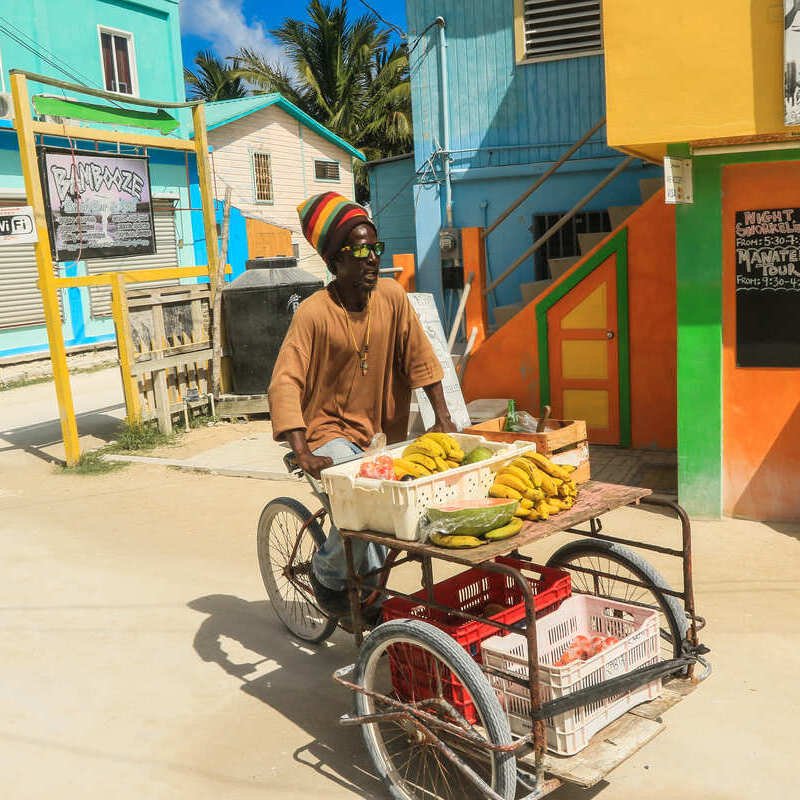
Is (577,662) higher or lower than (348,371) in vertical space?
lower

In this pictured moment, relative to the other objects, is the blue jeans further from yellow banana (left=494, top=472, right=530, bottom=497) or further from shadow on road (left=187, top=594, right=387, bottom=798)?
yellow banana (left=494, top=472, right=530, bottom=497)

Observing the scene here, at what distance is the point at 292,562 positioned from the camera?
513 centimetres

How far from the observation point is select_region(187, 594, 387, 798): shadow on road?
4047 mm

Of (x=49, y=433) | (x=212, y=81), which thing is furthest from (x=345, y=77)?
(x=49, y=433)

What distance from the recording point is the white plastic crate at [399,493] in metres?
3.57

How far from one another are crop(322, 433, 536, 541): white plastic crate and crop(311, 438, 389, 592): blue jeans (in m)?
0.48

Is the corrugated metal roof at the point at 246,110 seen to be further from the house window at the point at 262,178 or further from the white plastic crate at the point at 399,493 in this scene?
the white plastic crate at the point at 399,493

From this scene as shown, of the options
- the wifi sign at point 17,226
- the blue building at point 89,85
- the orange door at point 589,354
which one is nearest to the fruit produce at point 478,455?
the orange door at point 589,354

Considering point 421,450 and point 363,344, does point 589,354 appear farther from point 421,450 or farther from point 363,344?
point 421,450

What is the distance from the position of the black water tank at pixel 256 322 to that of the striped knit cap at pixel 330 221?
725 cm

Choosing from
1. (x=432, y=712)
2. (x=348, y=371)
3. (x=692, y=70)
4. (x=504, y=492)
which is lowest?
(x=432, y=712)

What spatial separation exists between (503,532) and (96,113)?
323 inches

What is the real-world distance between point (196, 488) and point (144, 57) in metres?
18.0

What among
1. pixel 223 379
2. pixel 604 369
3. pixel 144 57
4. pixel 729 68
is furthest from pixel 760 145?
pixel 144 57
